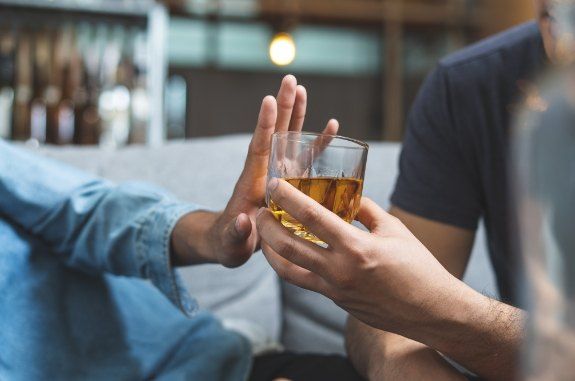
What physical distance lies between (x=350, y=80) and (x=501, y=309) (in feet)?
12.4

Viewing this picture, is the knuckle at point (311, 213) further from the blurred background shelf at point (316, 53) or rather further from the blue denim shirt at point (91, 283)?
the blurred background shelf at point (316, 53)

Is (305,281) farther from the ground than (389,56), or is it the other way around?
(389,56)

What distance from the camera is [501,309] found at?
861 mm

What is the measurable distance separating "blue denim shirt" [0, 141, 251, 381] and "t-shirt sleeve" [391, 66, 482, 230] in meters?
0.41

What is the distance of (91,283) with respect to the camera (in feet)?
3.84

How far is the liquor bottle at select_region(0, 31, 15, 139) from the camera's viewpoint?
100 inches

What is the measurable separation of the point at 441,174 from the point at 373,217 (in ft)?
1.69

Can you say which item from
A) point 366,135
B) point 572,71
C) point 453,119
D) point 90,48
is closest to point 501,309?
point 453,119

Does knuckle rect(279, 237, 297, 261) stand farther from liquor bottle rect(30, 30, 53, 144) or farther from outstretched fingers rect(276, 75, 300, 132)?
liquor bottle rect(30, 30, 53, 144)

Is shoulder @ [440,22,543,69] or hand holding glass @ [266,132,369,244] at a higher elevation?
shoulder @ [440,22,543,69]

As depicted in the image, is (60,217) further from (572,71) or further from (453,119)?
(572,71)

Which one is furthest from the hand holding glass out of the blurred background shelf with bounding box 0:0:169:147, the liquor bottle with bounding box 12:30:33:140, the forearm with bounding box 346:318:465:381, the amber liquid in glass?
the liquor bottle with bounding box 12:30:33:140

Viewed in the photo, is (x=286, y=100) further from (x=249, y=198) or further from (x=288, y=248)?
(x=288, y=248)

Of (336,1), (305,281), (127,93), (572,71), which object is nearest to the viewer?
(572,71)
